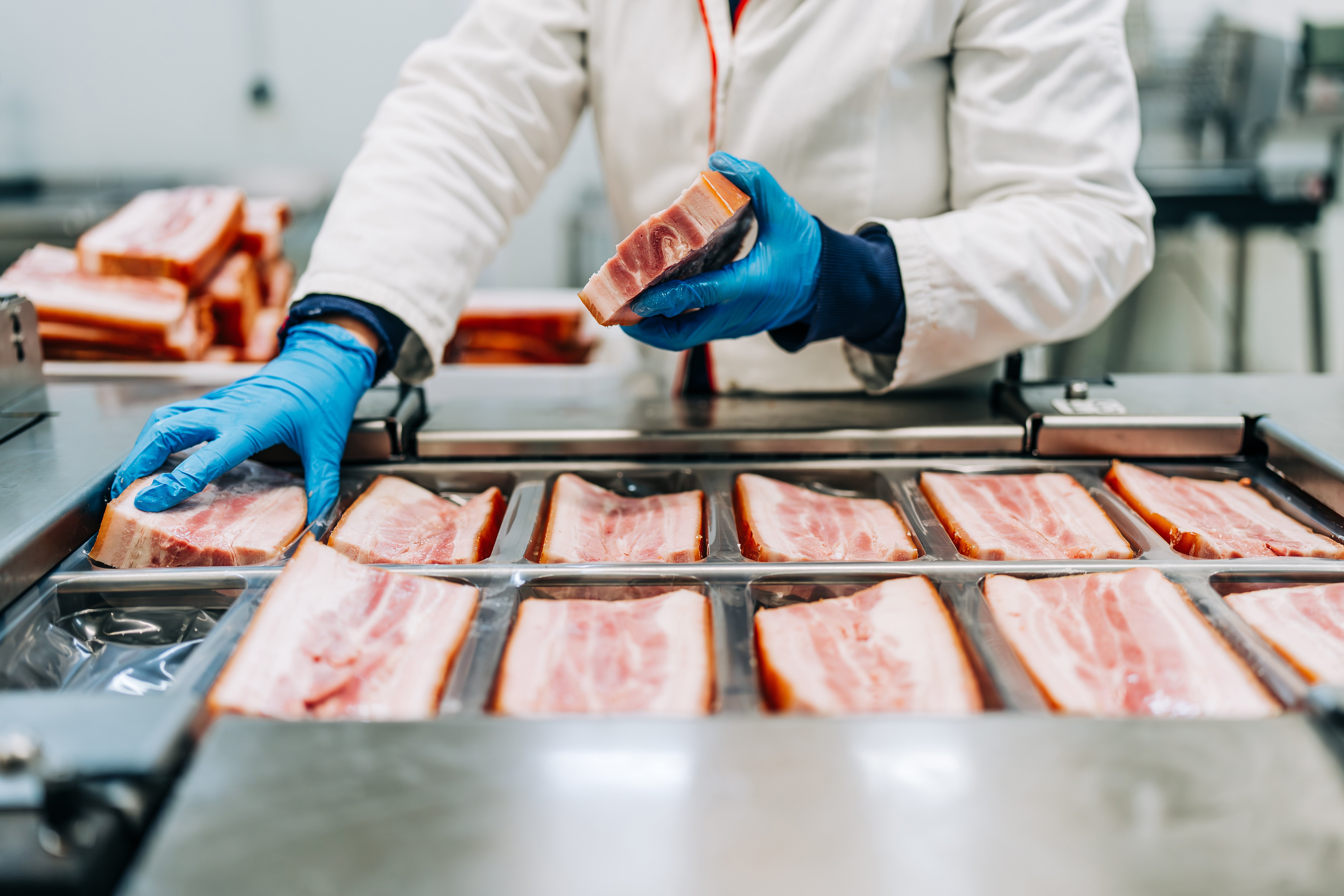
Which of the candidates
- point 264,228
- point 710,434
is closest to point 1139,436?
point 710,434

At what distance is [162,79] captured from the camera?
4598mm

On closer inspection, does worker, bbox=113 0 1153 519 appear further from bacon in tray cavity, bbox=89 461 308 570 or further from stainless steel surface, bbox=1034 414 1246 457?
stainless steel surface, bbox=1034 414 1246 457

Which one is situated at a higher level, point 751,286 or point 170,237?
point 170,237

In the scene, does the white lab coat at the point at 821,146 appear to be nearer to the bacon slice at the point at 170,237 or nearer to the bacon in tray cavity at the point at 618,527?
the bacon in tray cavity at the point at 618,527

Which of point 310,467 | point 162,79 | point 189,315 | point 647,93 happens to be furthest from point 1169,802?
point 162,79

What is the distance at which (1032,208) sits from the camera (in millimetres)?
1737

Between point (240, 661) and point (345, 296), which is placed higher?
point (345, 296)

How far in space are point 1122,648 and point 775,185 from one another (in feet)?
2.92

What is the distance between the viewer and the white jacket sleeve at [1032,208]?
1691mm

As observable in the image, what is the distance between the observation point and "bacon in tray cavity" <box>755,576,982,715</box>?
40.8 inches

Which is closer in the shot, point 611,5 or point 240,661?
point 240,661

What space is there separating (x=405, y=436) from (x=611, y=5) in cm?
105

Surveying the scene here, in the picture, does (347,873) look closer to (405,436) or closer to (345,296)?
(405,436)

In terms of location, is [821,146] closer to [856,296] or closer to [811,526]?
[856,296]
